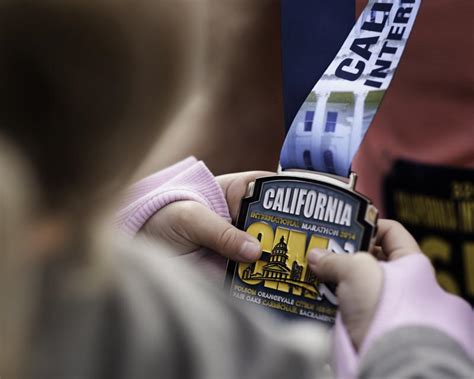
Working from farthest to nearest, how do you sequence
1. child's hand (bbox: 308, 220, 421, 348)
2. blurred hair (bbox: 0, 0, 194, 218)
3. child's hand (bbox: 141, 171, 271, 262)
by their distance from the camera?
1. child's hand (bbox: 141, 171, 271, 262)
2. child's hand (bbox: 308, 220, 421, 348)
3. blurred hair (bbox: 0, 0, 194, 218)

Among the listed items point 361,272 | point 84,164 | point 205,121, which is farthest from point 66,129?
point 205,121

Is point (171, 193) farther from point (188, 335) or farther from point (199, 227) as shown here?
point (188, 335)

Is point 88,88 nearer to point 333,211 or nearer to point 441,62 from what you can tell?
Answer: point 333,211

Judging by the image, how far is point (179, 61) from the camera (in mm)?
314

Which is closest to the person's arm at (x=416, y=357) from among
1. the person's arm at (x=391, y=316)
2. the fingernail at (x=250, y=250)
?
the person's arm at (x=391, y=316)

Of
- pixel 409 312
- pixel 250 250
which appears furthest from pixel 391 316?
pixel 250 250

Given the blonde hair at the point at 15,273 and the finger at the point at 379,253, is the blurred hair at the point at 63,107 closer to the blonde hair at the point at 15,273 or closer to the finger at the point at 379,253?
the blonde hair at the point at 15,273

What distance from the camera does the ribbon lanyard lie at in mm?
438

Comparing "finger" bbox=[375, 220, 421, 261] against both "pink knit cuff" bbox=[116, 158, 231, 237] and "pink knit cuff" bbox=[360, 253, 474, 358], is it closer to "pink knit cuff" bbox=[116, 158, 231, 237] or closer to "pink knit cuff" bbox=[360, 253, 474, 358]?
"pink knit cuff" bbox=[360, 253, 474, 358]

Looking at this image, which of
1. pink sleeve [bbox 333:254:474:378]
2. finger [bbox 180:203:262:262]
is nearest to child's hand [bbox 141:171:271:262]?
finger [bbox 180:203:262:262]

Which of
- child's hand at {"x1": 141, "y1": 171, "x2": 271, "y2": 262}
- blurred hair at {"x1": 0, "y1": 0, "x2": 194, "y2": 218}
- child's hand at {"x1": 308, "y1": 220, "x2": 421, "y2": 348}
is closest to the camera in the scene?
blurred hair at {"x1": 0, "y1": 0, "x2": 194, "y2": 218}

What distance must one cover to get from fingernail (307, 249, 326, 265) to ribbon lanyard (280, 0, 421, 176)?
0.06m

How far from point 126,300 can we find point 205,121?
0.33 metres

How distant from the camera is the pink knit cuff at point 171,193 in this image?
52 centimetres
